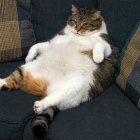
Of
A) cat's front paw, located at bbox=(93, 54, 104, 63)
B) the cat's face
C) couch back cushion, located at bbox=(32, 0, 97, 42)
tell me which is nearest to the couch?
couch back cushion, located at bbox=(32, 0, 97, 42)

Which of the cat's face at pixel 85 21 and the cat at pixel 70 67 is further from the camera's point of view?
the cat's face at pixel 85 21

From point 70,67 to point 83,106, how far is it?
0.89 ft

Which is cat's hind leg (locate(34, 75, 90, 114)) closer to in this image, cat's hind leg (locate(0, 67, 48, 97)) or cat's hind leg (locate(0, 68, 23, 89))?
cat's hind leg (locate(0, 67, 48, 97))

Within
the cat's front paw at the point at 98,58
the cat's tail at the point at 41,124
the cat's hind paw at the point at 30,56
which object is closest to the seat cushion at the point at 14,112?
the cat's tail at the point at 41,124

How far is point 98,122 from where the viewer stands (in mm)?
1652

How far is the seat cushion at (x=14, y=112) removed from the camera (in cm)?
166

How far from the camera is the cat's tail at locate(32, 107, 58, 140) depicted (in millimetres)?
1527

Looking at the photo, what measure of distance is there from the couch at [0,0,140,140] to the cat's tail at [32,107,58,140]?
0.11 ft

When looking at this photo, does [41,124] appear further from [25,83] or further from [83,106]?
[25,83]

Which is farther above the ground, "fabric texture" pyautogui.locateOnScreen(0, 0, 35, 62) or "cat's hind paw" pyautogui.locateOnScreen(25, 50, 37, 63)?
"fabric texture" pyautogui.locateOnScreen(0, 0, 35, 62)

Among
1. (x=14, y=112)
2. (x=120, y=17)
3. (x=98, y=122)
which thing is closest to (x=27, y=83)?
(x=14, y=112)

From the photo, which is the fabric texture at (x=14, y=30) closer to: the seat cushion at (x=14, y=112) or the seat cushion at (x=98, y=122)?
the seat cushion at (x=14, y=112)

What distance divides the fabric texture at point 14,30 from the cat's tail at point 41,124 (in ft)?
2.32

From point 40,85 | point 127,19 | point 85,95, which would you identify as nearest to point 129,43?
point 127,19
